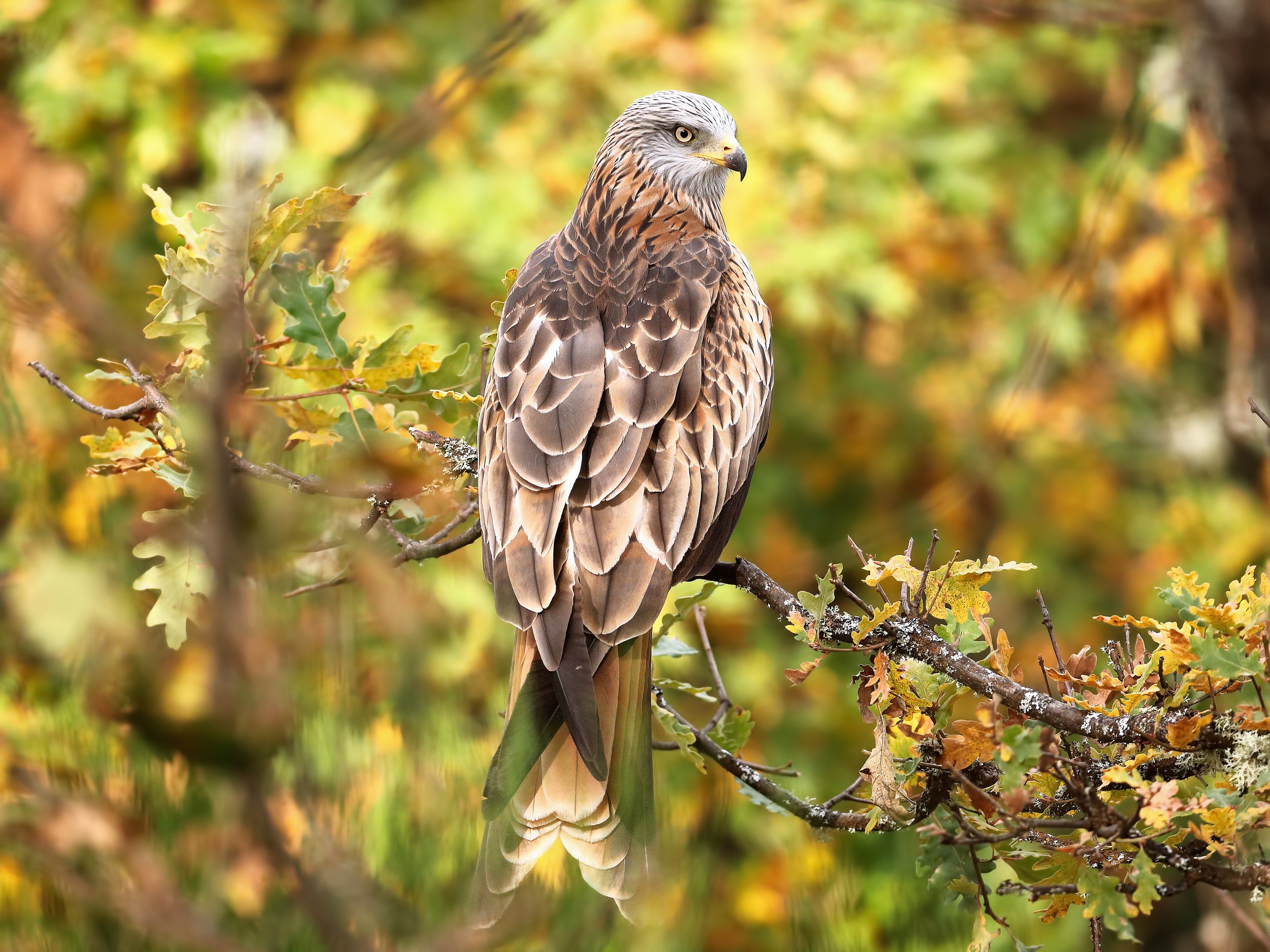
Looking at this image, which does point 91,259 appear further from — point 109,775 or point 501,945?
point 501,945

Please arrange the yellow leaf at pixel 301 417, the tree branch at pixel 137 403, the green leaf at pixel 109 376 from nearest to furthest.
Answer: the tree branch at pixel 137 403 → the green leaf at pixel 109 376 → the yellow leaf at pixel 301 417

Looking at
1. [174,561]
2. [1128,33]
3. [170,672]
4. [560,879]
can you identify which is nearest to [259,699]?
[170,672]

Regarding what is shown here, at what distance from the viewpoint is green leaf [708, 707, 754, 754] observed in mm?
2658

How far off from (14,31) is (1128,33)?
16.8 feet

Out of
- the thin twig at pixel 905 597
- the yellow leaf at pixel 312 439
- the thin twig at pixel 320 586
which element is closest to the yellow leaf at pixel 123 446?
the yellow leaf at pixel 312 439

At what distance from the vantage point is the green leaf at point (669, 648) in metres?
2.77

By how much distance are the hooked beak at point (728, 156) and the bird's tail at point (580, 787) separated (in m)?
1.95

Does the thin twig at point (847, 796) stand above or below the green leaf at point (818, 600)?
below

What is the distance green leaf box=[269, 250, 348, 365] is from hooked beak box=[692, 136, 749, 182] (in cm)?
161

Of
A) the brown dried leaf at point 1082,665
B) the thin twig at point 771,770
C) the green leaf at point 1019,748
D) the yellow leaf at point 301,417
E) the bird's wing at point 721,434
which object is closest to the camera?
the green leaf at point 1019,748

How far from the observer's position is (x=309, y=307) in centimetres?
262

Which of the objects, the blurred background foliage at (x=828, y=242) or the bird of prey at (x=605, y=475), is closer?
the bird of prey at (x=605, y=475)

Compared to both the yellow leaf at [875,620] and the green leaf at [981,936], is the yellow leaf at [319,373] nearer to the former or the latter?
the yellow leaf at [875,620]

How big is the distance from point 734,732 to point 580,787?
54 cm
